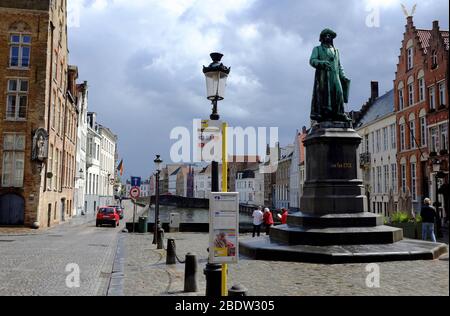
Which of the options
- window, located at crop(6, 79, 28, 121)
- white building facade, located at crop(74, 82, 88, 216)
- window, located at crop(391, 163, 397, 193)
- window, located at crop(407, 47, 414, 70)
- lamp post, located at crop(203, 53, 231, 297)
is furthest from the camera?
white building facade, located at crop(74, 82, 88, 216)

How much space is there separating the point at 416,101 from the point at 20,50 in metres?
30.0

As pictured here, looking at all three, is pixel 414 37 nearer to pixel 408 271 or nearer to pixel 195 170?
pixel 408 271

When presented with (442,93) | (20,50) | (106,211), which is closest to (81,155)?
(106,211)

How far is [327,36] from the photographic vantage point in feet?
45.4

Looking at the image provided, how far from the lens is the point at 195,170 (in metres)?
145

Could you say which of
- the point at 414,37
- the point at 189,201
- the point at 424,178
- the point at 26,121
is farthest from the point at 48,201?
the point at 189,201

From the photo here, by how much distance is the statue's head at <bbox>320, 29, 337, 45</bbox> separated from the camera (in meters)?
13.8

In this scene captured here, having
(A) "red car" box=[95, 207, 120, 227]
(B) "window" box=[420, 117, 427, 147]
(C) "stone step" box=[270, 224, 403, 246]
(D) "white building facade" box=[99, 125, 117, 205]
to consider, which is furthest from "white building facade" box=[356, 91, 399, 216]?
(D) "white building facade" box=[99, 125, 117, 205]

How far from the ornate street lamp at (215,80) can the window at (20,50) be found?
2548 cm

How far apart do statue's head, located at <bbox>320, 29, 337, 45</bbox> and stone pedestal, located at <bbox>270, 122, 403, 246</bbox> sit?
2795mm

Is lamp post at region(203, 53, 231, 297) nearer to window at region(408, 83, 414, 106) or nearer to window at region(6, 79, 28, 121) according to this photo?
window at region(6, 79, 28, 121)

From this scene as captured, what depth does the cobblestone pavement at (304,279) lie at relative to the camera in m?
7.12

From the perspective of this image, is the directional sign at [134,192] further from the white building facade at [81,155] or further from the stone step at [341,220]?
the white building facade at [81,155]

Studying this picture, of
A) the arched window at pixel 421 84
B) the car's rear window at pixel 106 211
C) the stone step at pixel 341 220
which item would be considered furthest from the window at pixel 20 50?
the arched window at pixel 421 84
